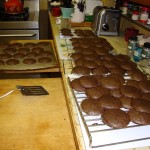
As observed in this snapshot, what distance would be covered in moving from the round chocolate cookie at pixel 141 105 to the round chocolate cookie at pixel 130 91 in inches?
1.7

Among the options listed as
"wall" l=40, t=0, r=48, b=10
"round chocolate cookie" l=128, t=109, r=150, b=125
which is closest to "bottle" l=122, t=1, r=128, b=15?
"round chocolate cookie" l=128, t=109, r=150, b=125

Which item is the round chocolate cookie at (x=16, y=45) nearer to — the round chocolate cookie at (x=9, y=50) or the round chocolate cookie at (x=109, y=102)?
the round chocolate cookie at (x=9, y=50)

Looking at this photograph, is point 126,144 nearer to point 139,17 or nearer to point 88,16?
point 139,17

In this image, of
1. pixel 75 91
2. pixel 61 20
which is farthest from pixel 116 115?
pixel 61 20

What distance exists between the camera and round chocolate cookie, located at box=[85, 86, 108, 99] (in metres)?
0.91

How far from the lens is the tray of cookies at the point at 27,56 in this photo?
1453mm

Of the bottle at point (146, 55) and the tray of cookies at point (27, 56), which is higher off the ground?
the bottle at point (146, 55)

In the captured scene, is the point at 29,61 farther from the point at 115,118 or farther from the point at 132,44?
the point at 115,118

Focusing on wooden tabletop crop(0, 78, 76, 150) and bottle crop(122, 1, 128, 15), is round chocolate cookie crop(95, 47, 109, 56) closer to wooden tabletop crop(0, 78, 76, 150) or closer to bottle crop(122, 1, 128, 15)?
wooden tabletop crop(0, 78, 76, 150)

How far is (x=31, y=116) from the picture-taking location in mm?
992

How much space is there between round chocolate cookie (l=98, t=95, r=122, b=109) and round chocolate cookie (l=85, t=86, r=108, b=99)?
1.0 inches

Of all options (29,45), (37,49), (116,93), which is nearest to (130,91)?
(116,93)

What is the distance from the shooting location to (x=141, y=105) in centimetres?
84

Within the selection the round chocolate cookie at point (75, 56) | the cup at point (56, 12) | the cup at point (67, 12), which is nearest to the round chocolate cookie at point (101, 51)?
the round chocolate cookie at point (75, 56)
